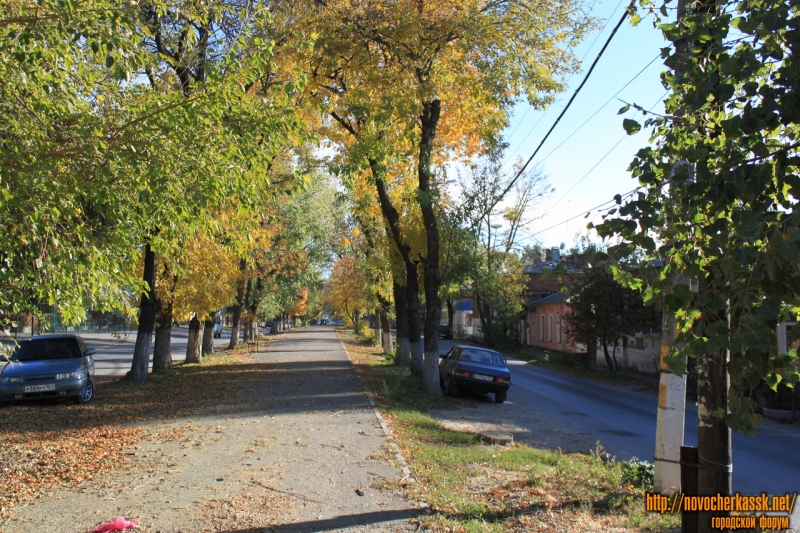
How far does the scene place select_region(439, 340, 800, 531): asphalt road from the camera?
30.1ft

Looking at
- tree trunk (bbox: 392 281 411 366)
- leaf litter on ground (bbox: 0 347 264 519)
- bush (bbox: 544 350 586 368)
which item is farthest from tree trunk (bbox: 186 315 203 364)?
bush (bbox: 544 350 586 368)

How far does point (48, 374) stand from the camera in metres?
12.8

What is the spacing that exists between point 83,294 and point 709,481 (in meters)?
6.27

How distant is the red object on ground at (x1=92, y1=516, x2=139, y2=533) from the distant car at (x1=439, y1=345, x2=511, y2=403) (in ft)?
39.5

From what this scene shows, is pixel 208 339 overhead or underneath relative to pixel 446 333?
overhead

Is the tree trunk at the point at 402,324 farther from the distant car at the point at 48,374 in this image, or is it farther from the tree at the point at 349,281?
the distant car at the point at 48,374

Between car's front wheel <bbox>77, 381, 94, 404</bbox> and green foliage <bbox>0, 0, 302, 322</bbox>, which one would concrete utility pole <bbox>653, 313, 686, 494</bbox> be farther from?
car's front wheel <bbox>77, 381, 94, 404</bbox>

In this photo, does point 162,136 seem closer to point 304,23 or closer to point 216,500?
point 216,500

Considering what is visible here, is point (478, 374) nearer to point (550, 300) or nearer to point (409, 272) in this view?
point (409, 272)

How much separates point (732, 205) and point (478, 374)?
A: 13.7 meters

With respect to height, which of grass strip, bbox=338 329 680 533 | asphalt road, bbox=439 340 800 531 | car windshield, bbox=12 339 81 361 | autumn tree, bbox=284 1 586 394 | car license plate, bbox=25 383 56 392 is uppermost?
autumn tree, bbox=284 1 586 394

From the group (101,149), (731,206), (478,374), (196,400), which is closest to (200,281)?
(196,400)

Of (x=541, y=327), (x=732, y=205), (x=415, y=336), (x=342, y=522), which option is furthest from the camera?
(x=541, y=327)

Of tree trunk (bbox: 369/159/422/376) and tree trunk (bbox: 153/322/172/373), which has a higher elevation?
tree trunk (bbox: 369/159/422/376)
